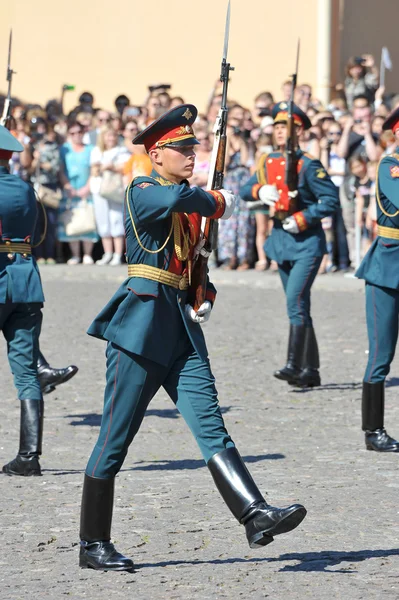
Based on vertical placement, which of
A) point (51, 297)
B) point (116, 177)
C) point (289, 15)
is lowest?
point (51, 297)

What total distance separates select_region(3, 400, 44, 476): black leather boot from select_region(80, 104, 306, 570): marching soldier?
5.96 ft

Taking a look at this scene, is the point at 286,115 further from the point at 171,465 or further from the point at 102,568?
the point at 102,568

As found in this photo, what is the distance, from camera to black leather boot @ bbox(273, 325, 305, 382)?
34.4 feet

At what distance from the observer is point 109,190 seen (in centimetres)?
1841

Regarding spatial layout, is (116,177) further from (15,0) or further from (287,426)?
(287,426)

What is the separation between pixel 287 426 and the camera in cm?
900

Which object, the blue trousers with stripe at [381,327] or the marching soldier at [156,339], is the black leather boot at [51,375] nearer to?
the blue trousers with stripe at [381,327]

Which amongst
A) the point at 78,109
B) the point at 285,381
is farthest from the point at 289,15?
the point at 285,381

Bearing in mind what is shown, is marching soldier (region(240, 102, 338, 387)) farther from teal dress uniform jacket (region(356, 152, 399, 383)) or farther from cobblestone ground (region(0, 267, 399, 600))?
teal dress uniform jacket (region(356, 152, 399, 383))

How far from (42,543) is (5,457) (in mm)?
1900

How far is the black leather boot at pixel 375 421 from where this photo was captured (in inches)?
322

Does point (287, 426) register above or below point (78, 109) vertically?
below

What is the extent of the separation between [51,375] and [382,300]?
2.37 m

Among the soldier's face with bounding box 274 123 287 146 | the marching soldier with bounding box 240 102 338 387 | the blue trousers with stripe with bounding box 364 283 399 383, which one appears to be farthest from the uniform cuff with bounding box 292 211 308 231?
the blue trousers with stripe with bounding box 364 283 399 383
